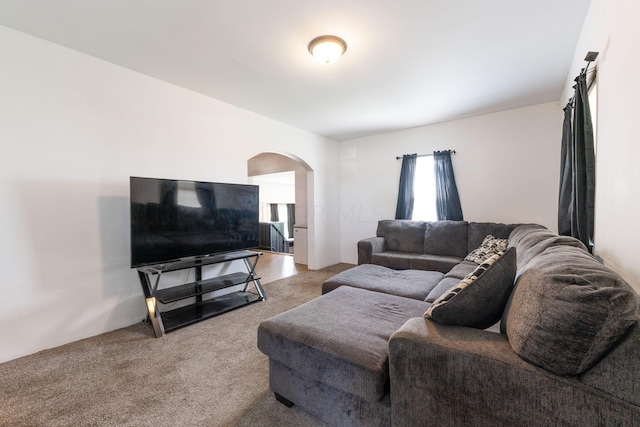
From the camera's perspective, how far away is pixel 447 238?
3924mm

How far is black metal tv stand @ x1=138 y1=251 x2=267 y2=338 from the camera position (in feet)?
8.21

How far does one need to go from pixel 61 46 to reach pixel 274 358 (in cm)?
305

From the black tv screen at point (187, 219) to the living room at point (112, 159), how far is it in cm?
34

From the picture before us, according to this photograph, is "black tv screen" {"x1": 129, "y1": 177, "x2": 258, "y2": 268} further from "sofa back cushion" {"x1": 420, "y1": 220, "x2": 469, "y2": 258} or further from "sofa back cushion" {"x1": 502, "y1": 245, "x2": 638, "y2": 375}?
"sofa back cushion" {"x1": 502, "y1": 245, "x2": 638, "y2": 375}

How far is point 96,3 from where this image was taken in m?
1.79

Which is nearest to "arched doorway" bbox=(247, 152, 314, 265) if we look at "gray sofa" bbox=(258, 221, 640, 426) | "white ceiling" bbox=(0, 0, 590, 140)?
"white ceiling" bbox=(0, 0, 590, 140)

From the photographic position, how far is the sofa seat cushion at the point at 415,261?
137 inches

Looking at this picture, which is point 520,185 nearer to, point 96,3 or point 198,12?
point 198,12

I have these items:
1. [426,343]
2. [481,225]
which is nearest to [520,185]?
[481,225]

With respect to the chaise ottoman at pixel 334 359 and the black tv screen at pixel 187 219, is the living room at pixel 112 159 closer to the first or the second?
the black tv screen at pixel 187 219

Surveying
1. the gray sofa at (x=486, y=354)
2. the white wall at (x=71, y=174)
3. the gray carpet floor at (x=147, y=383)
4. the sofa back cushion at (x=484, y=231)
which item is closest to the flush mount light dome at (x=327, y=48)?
the white wall at (x=71, y=174)

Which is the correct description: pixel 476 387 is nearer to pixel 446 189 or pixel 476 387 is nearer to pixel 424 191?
pixel 446 189

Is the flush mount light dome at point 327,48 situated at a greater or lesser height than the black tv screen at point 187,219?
greater

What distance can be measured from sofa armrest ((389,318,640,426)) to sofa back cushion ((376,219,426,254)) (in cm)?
312
